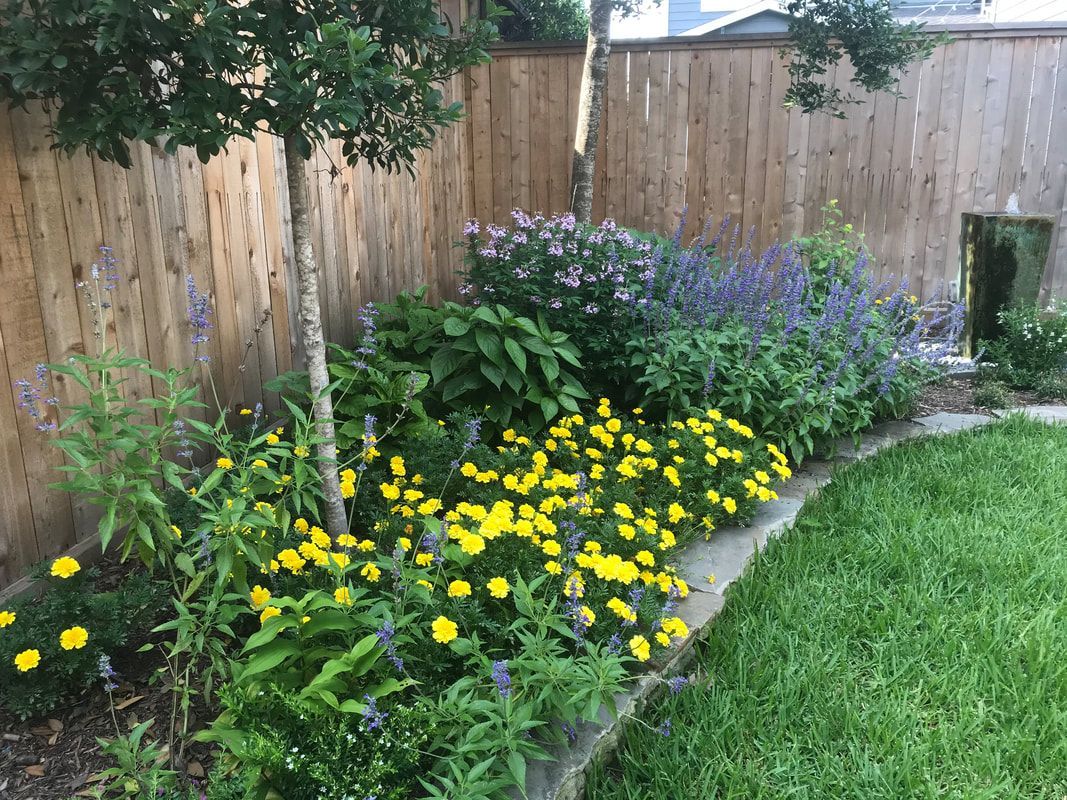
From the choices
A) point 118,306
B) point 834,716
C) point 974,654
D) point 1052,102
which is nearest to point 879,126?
point 1052,102

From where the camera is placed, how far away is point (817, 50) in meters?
5.06

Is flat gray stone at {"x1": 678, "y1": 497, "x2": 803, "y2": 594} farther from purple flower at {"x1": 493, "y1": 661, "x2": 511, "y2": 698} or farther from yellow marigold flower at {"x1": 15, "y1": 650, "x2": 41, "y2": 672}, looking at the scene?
yellow marigold flower at {"x1": 15, "y1": 650, "x2": 41, "y2": 672}

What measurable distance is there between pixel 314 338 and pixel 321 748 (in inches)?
48.8

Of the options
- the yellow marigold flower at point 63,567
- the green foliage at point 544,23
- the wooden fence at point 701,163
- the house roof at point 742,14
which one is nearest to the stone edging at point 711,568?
the yellow marigold flower at point 63,567

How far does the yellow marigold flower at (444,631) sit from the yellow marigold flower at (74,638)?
0.79 m

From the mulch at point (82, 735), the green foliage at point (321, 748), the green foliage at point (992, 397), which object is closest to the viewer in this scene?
the green foliage at point (321, 748)

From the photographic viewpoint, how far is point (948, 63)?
5594 mm

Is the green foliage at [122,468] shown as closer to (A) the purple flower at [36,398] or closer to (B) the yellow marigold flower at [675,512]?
(A) the purple flower at [36,398]

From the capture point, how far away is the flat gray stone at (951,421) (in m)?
4.13

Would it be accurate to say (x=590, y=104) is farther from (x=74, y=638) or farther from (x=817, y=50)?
(x=74, y=638)

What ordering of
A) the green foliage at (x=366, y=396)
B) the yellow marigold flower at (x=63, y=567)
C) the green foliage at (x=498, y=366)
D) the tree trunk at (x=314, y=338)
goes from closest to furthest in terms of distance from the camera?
the yellow marigold flower at (x=63, y=567) < the tree trunk at (x=314, y=338) < the green foliage at (x=366, y=396) < the green foliage at (x=498, y=366)

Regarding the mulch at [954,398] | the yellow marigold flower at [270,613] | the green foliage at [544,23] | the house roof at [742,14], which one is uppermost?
the house roof at [742,14]

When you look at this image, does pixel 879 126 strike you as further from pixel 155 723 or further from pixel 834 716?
pixel 155 723

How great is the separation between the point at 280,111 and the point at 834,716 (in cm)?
212
